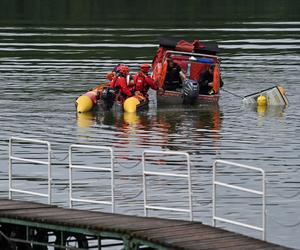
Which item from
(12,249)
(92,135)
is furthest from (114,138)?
(12,249)

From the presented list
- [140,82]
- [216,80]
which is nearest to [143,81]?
[140,82]

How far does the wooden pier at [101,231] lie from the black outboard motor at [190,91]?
27.3m

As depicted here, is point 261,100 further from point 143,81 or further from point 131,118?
point 131,118

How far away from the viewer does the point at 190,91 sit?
5694 centimetres

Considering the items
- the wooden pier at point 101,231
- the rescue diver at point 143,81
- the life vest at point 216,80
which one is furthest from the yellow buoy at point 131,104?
the wooden pier at point 101,231

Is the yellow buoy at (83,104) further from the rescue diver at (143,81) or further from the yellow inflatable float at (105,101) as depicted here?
the rescue diver at (143,81)

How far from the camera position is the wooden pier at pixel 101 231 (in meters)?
24.2

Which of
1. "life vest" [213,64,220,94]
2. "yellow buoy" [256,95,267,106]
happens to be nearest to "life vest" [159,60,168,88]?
"life vest" [213,64,220,94]

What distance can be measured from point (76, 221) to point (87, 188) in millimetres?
12115

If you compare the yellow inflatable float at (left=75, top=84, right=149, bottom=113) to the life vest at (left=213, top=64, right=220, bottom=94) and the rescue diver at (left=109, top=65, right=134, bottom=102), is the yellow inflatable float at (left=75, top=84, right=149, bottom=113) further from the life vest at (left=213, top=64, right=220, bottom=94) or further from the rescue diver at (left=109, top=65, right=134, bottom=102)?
the life vest at (left=213, top=64, right=220, bottom=94)

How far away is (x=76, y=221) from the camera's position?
26172mm

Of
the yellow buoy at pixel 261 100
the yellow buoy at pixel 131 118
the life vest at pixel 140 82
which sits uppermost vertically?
the life vest at pixel 140 82

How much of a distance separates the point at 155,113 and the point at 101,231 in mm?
30850

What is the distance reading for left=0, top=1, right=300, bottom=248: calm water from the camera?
3769cm
